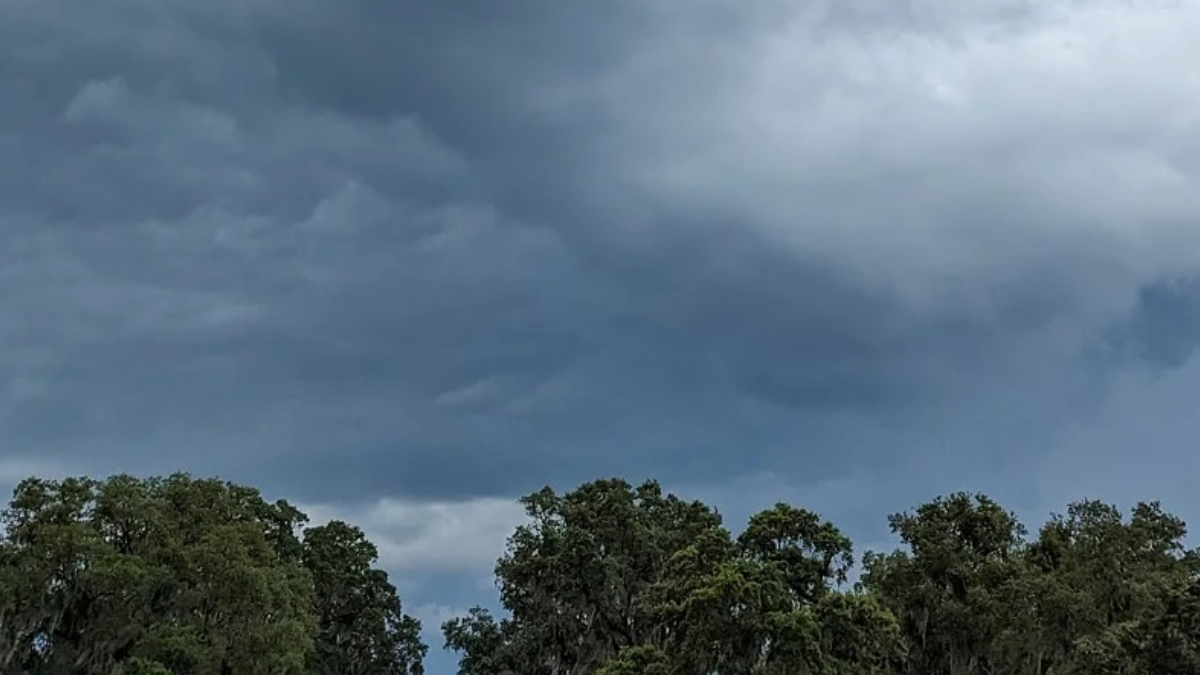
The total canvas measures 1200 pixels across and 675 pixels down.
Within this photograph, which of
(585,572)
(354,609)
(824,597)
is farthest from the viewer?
(354,609)

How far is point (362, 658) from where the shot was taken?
61.8 metres

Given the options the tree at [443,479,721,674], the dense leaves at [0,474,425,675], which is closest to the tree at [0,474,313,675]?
the dense leaves at [0,474,425,675]

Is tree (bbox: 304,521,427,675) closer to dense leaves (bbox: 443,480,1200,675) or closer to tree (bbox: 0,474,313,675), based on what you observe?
dense leaves (bbox: 443,480,1200,675)

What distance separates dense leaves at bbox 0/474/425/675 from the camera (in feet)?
136

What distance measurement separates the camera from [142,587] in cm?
4169

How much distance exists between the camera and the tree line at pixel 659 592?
123 feet

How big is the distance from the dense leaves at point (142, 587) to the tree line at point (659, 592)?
7 cm

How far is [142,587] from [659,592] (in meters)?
17.6

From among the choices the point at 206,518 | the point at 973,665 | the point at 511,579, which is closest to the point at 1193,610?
the point at 973,665

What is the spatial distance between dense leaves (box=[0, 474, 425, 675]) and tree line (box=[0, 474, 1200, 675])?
72mm

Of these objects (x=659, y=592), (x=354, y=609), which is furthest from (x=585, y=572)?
(x=354, y=609)

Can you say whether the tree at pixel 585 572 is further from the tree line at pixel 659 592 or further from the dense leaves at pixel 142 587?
the dense leaves at pixel 142 587

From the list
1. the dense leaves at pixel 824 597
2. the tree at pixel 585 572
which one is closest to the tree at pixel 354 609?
the dense leaves at pixel 824 597

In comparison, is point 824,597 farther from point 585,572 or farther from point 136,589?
point 136,589
